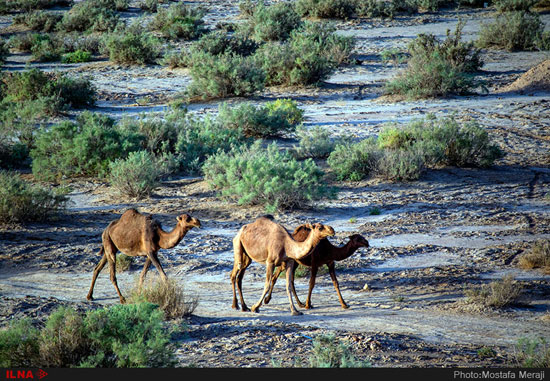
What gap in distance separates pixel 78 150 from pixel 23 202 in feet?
11.5

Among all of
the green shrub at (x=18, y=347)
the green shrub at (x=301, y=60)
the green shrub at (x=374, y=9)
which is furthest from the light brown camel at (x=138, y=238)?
the green shrub at (x=374, y=9)

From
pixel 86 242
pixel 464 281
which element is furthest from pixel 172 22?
pixel 464 281

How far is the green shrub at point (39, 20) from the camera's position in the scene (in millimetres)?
33766

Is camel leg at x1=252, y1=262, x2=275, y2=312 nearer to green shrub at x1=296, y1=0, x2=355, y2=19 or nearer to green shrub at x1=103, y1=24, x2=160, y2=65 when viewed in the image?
green shrub at x1=103, y1=24, x2=160, y2=65

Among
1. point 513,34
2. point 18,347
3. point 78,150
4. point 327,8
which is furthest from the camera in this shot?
point 327,8

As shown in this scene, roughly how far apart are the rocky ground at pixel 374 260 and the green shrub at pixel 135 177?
31cm

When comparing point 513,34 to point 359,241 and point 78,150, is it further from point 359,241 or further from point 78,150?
point 359,241

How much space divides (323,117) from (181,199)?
7.21 meters

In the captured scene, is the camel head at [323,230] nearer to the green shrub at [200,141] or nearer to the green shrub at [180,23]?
the green shrub at [200,141]

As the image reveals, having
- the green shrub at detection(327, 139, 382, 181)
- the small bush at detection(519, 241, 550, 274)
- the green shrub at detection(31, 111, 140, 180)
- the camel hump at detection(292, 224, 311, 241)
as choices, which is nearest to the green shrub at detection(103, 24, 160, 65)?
the green shrub at detection(31, 111, 140, 180)

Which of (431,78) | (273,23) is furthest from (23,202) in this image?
(273,23)

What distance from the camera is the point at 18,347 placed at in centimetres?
600

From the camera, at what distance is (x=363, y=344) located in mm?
7094

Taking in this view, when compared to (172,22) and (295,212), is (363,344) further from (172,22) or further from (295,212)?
(172,22)
